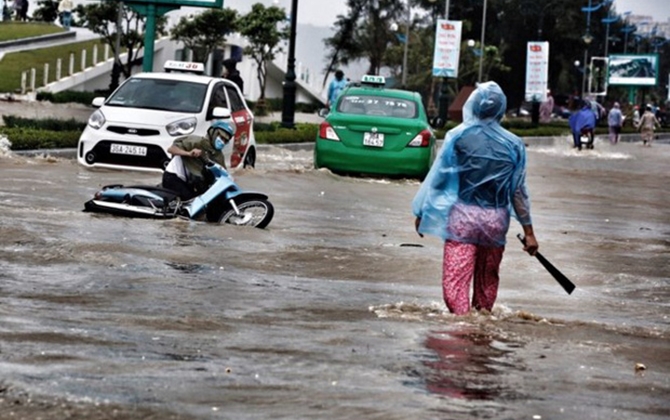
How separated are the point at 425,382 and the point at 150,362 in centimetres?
121

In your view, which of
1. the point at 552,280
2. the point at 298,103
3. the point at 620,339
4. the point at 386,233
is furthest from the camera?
the point at 298,103

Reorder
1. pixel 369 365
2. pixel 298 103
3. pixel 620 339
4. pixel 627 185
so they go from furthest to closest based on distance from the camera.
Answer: pixel 298 103 → pixel 627 185 → pixel 620 339 → pixel 369 365

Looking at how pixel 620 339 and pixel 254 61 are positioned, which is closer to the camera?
pixel 620 339

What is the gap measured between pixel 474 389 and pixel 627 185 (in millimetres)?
23837

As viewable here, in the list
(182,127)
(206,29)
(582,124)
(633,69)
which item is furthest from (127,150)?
(633,69)

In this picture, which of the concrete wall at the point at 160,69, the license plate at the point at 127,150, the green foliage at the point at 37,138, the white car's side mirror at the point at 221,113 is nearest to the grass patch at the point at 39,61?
the concrete wall at the point at 160,69

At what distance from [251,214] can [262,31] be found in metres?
50.6

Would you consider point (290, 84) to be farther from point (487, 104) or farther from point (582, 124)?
point (487, 104)

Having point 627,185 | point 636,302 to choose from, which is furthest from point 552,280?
point 627,185

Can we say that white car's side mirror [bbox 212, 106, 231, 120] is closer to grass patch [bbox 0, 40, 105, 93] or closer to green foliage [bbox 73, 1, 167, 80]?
grass patch [bbox 0, 40, 105, 93]

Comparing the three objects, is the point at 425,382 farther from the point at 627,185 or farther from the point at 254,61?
the point at 254,61

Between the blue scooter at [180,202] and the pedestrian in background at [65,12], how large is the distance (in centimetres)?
4934

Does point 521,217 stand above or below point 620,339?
above

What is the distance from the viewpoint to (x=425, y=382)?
25.3 ft
